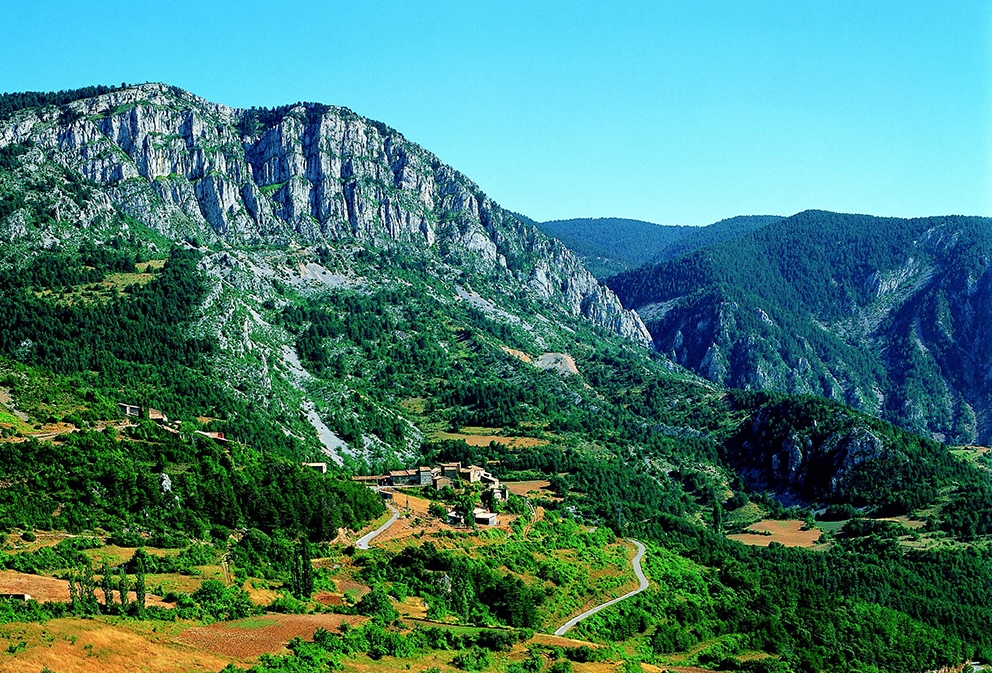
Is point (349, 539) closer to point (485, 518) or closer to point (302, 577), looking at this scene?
point (302, 577)

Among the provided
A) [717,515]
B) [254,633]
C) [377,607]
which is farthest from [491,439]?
[254,633]

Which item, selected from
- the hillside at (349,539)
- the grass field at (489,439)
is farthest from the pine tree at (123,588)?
the grass field at (489,439)

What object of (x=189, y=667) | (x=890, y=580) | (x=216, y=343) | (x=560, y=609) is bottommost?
(x=890, y=580)

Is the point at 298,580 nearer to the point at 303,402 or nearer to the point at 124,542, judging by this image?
the point at 124,542

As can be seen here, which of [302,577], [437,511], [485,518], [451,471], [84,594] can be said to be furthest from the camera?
[451,471]

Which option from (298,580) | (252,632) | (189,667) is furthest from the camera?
(298,580)

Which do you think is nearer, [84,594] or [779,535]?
[84,594]

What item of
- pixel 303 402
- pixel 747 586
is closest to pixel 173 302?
pixel 303 402

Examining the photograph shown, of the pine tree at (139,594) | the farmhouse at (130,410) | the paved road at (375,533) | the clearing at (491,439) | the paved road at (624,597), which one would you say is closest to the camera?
the pine tree at (139,594)

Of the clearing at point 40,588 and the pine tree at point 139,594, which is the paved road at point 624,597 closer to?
the clearing at point 40,588
